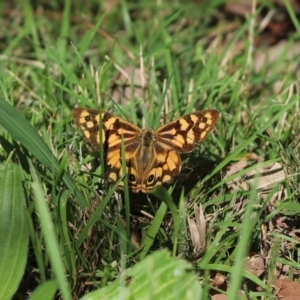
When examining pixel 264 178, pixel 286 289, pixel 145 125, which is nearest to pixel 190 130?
pixel 264 178

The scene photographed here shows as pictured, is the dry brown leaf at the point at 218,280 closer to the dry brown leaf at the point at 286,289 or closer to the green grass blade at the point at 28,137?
the dry brown leaf at the point at 286,289

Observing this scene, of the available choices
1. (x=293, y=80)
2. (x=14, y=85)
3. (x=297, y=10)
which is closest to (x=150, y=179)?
(x=14, y=85)

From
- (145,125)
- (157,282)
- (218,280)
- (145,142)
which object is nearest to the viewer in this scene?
(157,282)

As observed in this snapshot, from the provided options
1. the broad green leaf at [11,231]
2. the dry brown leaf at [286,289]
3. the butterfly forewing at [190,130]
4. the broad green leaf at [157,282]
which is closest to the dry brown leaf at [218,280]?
the dry brown leaf at [286,289]

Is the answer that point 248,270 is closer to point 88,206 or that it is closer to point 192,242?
point 192,242

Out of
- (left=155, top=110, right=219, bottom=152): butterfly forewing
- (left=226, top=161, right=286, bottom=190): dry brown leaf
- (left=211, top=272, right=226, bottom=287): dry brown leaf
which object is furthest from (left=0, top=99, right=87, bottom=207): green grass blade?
(left=226, top=161, right=286, bottom=190): dry brown leaf

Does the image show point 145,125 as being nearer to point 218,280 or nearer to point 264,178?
point 264,178

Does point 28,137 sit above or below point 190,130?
above
